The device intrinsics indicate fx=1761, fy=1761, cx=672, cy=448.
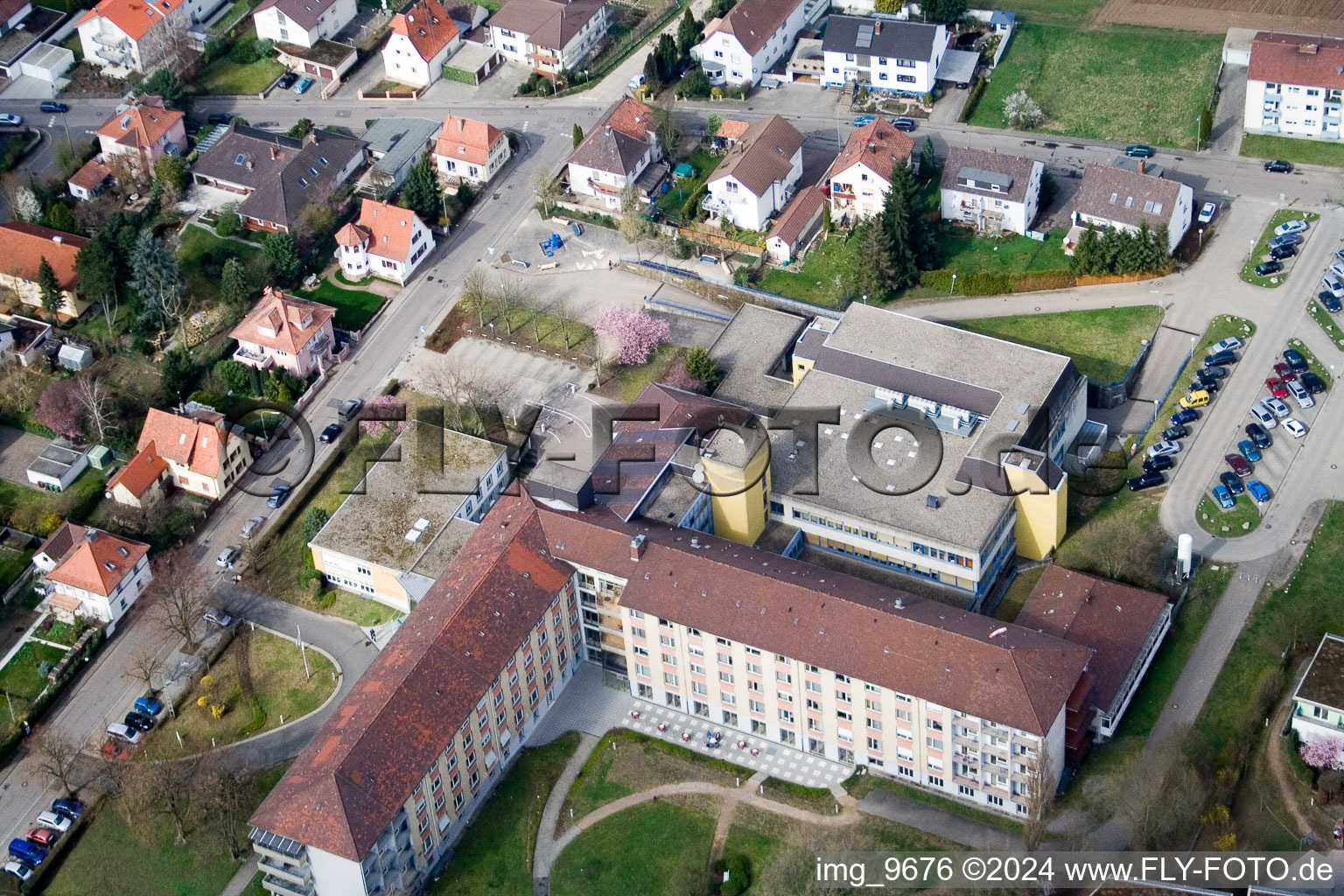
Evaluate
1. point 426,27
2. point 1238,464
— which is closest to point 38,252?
point 426,27

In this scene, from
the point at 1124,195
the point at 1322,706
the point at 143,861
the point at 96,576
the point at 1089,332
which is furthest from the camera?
the point at 1124,195

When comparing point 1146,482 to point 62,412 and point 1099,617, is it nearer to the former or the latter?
point 1099,617

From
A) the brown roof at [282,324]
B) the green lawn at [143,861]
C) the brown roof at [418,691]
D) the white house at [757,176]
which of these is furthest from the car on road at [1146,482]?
the brown roof at [282,324]

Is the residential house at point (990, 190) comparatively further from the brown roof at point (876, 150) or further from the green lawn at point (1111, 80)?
the green lawn at point (1111, 80)

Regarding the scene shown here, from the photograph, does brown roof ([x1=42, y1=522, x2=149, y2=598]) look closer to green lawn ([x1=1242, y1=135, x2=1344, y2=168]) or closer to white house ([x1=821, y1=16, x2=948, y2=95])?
white house ([x1=821, y1=16, x2=948, y2=95])

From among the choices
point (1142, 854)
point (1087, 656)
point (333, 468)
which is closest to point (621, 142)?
point (333, 468)

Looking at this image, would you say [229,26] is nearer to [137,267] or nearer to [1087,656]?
[137,267]
